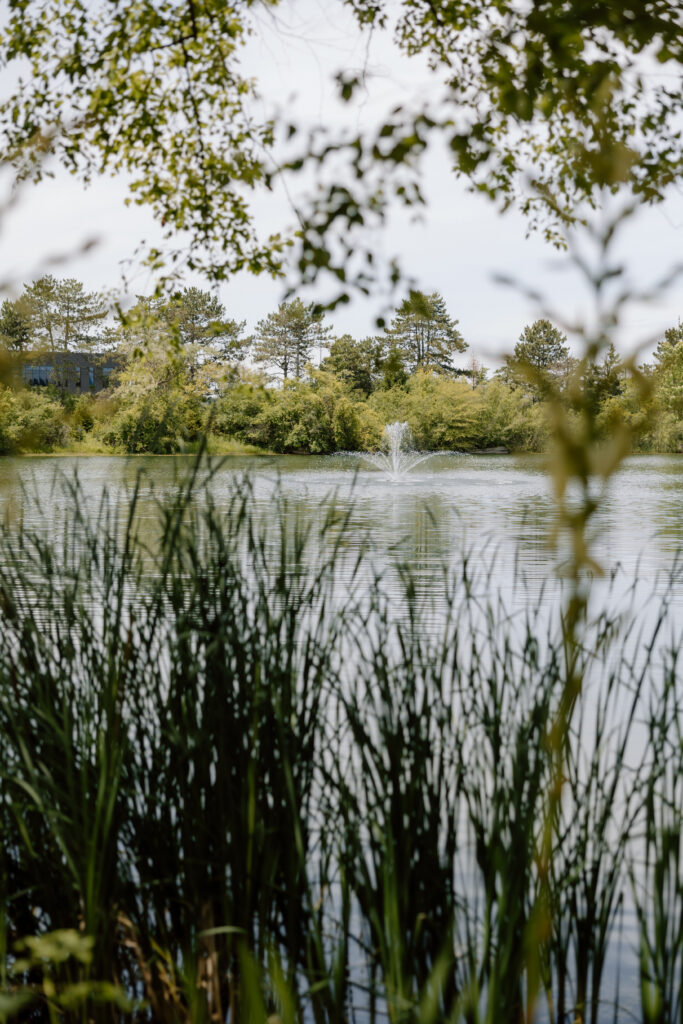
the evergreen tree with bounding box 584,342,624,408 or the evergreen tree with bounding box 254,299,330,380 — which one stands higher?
the evergreen tree with bounding box 254,299,330,380

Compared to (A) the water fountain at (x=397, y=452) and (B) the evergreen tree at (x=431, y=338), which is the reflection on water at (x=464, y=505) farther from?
(B) the evergreen tree at (x=431, y=338)

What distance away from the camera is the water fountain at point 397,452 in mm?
25766

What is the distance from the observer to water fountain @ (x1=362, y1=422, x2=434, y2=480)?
2577 centimetres

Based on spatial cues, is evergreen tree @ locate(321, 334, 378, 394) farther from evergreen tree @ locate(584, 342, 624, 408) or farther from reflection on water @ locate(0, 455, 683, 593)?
evergreen tree @ locate(584, 342, 624, 408)

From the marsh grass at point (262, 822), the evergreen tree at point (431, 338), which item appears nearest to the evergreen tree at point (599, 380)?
the marsh grass at point (262, 822)

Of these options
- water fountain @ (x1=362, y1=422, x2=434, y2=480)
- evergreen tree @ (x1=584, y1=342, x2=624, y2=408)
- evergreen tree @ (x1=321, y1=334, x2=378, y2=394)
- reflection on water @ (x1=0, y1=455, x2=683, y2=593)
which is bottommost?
reflection on water @ (x1=0, y1=455, x2=683, y2=593)

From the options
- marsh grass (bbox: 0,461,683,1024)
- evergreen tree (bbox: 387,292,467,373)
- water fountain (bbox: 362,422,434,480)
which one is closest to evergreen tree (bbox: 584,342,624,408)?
marsh grass (bbox: 0,461,683,1024)

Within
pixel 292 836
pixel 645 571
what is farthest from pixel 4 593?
pixel 645 571

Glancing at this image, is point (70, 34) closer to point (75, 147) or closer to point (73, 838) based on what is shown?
point (75, 147)

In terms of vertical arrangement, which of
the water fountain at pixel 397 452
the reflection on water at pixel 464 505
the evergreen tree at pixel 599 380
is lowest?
the reflection on water at pixel 464 505

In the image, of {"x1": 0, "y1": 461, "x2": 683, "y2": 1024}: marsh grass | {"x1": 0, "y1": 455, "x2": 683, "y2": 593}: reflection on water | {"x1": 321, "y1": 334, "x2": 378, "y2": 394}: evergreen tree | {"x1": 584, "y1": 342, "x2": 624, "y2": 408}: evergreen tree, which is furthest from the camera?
{"x1": 321, "y1": 334, "x2": 378, "y2": 394}: evergreen tree

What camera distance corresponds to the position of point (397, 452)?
2872cm

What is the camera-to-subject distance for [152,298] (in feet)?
17.6

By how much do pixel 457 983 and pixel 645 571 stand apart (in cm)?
763
